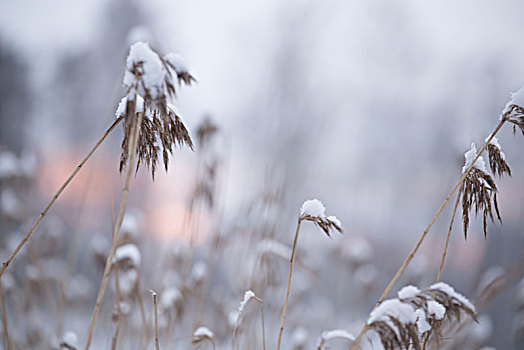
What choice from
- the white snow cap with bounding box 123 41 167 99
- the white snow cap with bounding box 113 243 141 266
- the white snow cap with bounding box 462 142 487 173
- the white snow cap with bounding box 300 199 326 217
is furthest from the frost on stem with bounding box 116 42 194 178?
the white snow cap with bounding box 462 142 487 173

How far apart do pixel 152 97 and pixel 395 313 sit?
54 cm

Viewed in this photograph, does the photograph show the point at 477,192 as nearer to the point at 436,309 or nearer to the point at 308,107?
the point at 436,309

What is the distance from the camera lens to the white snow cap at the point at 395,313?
2.12 feet

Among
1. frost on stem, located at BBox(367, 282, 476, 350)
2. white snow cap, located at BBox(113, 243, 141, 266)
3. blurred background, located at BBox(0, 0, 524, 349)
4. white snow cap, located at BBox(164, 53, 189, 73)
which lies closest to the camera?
frost on stem, located at BBox(367, 282, 476, 350)

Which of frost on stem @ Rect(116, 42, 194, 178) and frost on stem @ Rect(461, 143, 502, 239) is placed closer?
frost on stem @ Rect(116, 42, 194, 178)

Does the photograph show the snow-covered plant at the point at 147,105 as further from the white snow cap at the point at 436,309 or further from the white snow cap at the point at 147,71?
the white snow cap at the point at 436,309

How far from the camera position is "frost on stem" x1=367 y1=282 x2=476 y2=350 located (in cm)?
64

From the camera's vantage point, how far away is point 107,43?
7.18m

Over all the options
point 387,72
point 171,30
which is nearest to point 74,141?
point 171,30

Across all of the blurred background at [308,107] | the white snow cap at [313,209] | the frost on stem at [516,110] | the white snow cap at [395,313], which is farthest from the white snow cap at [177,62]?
the blurred background at [308,107]

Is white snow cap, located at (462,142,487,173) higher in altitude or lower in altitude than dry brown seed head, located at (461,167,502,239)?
higher

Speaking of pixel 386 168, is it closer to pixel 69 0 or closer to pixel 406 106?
pixel 406 106

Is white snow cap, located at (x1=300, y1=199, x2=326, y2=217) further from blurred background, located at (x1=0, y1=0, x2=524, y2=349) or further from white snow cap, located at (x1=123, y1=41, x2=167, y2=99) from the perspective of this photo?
Answer: blurred background, located at (x1=0, y1=0, x2=524, y2=349)

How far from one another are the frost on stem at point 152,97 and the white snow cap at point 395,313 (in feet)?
1.55
